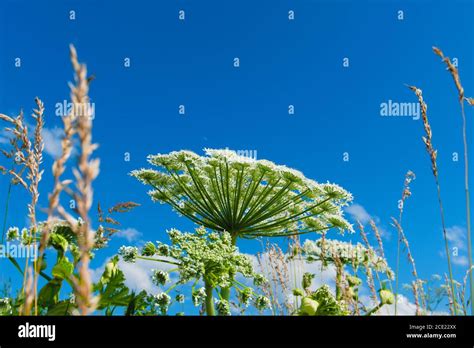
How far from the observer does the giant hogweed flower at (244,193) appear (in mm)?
6133

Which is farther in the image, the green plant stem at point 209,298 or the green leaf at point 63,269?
the green plant stem at point 209,298

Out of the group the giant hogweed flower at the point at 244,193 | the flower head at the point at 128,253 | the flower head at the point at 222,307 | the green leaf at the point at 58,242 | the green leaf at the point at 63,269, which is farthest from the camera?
the giant hogweed flower at the point at 244,193

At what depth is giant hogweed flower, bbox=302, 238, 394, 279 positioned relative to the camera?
465 cm

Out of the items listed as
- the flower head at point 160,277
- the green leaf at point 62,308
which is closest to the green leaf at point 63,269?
the green leaf at point 62,308

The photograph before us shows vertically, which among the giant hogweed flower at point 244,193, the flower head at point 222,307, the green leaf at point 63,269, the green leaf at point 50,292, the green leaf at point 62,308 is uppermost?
the giant hogweed flower at point 244,193

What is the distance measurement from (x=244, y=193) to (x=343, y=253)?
1.63 meters

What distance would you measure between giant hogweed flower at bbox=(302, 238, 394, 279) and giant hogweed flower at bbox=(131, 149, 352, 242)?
0.56 meters

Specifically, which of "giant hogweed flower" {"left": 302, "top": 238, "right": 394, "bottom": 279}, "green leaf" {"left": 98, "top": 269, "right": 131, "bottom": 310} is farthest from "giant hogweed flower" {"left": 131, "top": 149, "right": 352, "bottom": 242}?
"green leaf" {"left": 98, "top": 269, "right": 131, "bottom": 310}

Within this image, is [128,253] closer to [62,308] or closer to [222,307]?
[222,307]

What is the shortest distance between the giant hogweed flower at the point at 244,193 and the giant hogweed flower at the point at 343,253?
56cm

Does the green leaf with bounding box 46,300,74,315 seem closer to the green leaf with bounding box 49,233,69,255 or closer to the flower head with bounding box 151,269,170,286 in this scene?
the green leaf with bounding box 49,233,69,255

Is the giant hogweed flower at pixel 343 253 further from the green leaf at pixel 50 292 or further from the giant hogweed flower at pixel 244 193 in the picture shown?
the green leaf at pixel 50 292

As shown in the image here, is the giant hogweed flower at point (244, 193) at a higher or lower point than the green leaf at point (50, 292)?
higher

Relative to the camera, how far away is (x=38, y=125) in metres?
2.40
